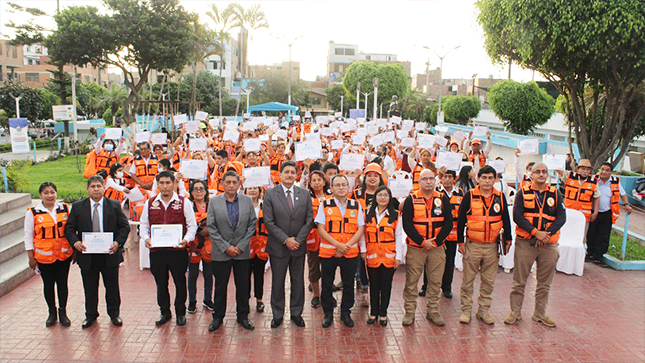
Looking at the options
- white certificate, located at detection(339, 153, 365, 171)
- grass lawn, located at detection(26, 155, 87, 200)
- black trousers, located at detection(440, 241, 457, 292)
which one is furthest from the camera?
grass lawn, located at detection(26, 155, 87, 200)

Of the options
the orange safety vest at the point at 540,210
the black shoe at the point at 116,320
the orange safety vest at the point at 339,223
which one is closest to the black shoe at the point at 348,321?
the orange safety vest at the point at 339,223

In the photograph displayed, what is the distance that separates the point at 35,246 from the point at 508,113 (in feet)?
89.4

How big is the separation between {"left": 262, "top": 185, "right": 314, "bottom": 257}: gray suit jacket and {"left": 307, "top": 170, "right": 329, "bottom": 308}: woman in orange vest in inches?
15.7

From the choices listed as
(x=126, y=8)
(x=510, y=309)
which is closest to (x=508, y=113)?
(x=126, y=8)

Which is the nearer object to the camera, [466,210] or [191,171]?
[466,210]

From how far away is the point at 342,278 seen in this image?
239 inches

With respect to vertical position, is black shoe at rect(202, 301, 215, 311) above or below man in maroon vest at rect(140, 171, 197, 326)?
below

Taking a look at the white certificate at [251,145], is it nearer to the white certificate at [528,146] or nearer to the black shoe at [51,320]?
the black shoe at [51,320]

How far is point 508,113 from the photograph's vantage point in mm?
28516

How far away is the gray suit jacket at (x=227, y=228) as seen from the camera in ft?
18.7

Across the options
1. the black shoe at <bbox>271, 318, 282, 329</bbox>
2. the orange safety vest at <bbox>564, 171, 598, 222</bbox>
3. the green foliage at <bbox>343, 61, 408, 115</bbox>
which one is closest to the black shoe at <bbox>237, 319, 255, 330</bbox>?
the black shoe at <bbox>271, 318, 282, 329</bbox>

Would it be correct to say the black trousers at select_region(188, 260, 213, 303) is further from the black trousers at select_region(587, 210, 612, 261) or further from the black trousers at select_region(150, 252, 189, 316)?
the black trousers at select_region(587, 210, 612, 261)

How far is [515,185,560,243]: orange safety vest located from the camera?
6.09 meters

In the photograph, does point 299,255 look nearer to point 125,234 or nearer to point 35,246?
point 125,234
